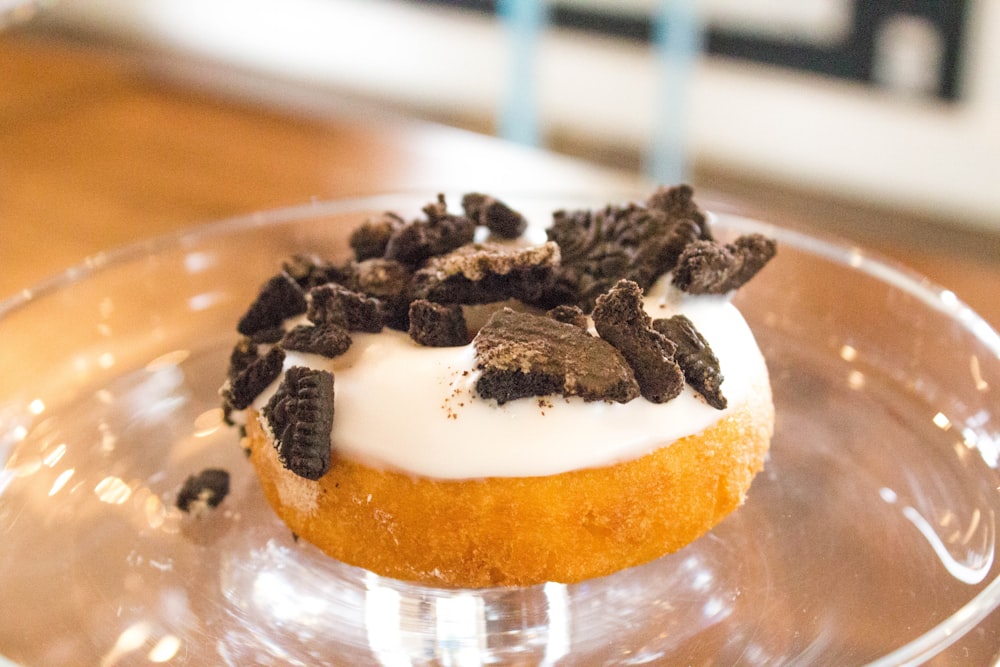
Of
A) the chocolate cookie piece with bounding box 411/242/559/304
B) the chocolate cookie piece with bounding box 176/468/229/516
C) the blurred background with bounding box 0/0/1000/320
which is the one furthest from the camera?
the blurred background with bounding box 0/0/1000/320

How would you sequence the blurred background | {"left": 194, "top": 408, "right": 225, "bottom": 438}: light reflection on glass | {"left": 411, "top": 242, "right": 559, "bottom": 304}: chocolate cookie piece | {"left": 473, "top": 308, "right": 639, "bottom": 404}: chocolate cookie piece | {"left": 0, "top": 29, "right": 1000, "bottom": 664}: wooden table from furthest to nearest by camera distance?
the blurred background
{"left": 0, "top": 29, "right": 1000, "bottom": 664}: wooden table
{"left": 194, "top": 408, "right": 225, "bottom": 438}: light reflection on glass
{"left": 411, "top": 242, "right": 559, "bottom": 304}: chocolate cookie piece
{"left": 473, "top": 308, "right": 639, "bottom": 404}: chocolate cookie piece

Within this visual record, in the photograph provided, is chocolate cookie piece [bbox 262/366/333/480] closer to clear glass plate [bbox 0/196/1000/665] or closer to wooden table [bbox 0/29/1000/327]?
clear glass plate [bbox 0/196/1000/665]

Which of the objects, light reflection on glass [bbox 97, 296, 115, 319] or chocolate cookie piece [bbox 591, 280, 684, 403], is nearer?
chocolate cookie piece [bbox 591, 280, 684, 403]

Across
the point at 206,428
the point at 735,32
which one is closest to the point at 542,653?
the point at 206,428

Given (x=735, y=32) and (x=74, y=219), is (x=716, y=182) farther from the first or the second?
(x=74, y=219)

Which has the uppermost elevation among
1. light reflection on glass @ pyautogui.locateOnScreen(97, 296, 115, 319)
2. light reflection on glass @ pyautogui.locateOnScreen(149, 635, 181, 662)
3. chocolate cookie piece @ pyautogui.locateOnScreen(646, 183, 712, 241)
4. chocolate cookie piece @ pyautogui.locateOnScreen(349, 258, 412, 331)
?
chocolate cookie piece @ pyautogui.locateOnScreen(646, 183, 712, 241)

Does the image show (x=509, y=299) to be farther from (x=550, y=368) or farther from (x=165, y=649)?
(x=165, y=649)

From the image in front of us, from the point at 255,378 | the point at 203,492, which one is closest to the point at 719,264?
the point at 255,378

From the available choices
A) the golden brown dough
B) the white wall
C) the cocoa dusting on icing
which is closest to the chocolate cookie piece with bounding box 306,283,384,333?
the cocoa dusting on icing
